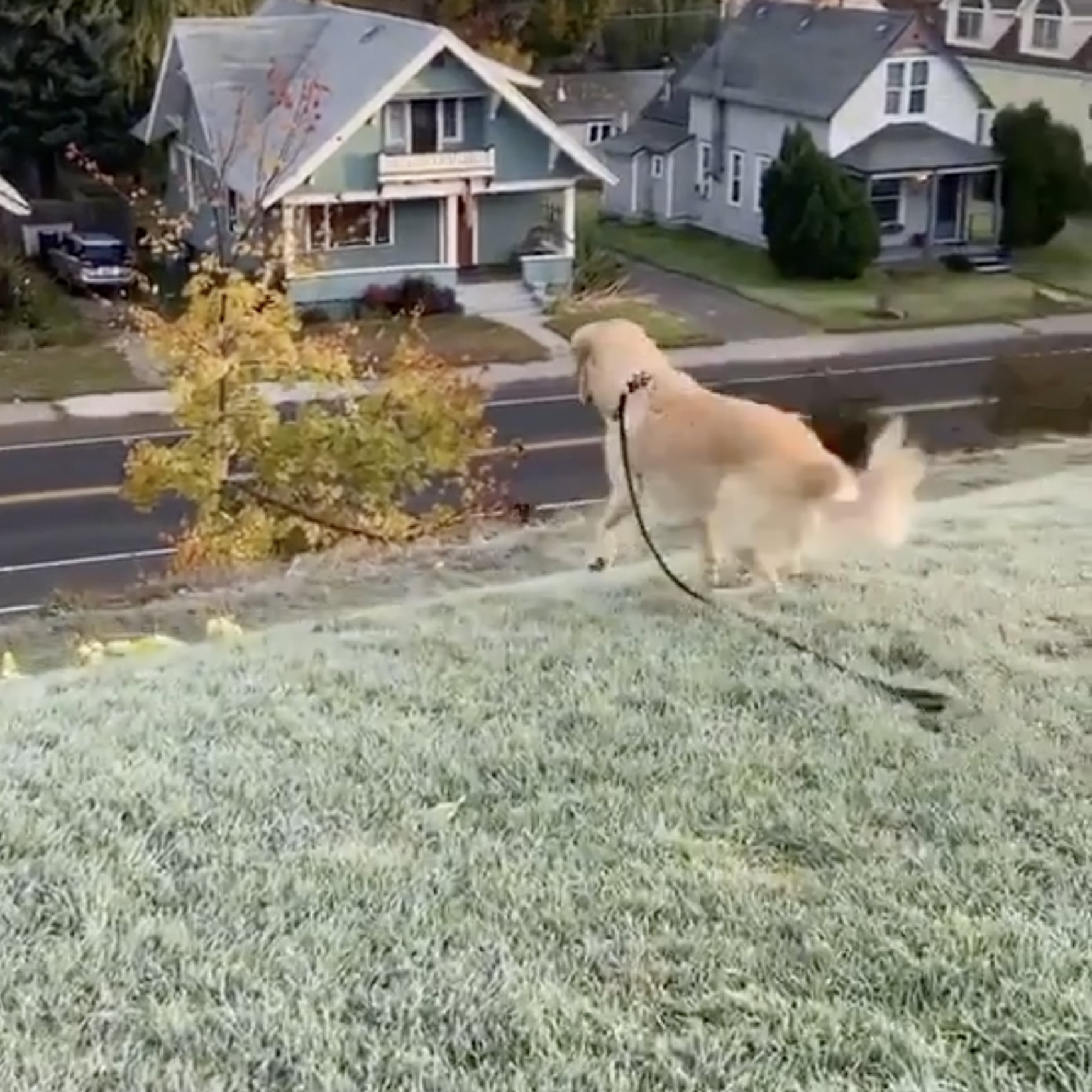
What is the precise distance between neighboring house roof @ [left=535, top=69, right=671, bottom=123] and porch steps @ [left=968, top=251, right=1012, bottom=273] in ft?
33.1

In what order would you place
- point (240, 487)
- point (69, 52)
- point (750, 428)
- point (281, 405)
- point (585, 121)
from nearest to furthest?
point (750, 428)
point (240, 487)
point (281, 405)
point (69, 52)
point (585, 121)

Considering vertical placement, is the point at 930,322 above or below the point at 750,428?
below

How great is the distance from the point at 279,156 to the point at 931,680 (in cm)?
1836

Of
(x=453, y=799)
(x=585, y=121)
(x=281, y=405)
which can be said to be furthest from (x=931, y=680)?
(x=585, y=121)

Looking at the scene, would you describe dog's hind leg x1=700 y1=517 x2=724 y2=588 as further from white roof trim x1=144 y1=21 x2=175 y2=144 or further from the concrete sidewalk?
white roof trim x1=144 y1=21 x2=175 y2=144

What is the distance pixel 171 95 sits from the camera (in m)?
29.0

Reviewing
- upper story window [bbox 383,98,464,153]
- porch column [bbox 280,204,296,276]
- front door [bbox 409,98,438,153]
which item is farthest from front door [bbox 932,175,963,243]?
porch column [bbox 280,204,296,276]

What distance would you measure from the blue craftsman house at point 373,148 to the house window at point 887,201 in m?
5.55

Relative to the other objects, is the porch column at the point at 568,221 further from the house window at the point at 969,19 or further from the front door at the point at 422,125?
the house window at the point at 969,19

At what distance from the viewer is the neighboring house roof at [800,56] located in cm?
3134

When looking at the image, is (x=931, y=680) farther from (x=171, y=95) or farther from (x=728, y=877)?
(x=171, y=95)

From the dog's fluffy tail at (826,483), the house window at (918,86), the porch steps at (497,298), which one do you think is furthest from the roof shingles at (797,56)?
the dog's fluffy tail at (826,483)

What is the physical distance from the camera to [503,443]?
→ 20.5m

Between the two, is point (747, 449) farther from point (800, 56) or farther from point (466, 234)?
point (800, 56)
